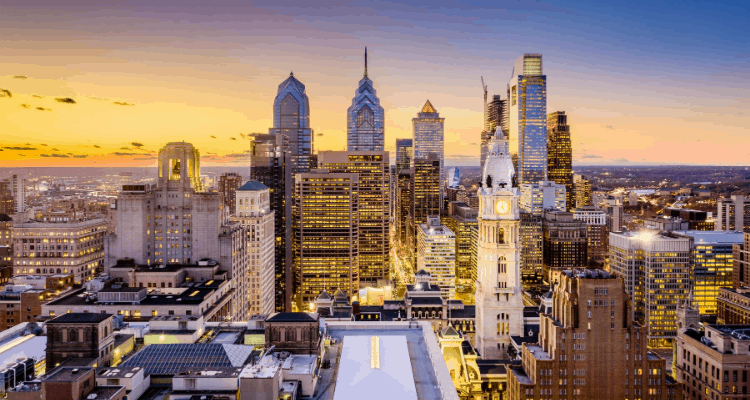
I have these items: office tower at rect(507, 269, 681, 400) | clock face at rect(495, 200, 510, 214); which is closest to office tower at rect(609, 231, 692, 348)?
clock face at rect(495, 200, 510, 214)

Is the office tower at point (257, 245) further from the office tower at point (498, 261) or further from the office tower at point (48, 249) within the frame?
the office tower at point (498, 261)

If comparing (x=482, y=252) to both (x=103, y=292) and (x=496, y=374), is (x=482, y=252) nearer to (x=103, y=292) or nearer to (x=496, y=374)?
(x=496, y=374)

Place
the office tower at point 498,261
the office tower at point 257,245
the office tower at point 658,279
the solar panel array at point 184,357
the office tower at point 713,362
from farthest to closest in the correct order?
the office tower at point 658,279 → the office tower at point 257,245 → the office tower at point 498,261 → the office tower at point 713,362 → the solar panel array at point 184,357

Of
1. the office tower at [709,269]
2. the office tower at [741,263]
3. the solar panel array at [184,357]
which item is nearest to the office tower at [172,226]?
the solar panel array at [184,357]

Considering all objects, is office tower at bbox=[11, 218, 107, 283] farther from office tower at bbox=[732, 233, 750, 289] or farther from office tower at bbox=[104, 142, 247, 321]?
office tower at bbox=[732, 233, 750, 289]

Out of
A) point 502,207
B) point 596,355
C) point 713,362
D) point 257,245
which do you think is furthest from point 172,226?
point 713,362

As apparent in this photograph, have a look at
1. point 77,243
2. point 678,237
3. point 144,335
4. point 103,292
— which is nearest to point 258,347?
point 144,335
